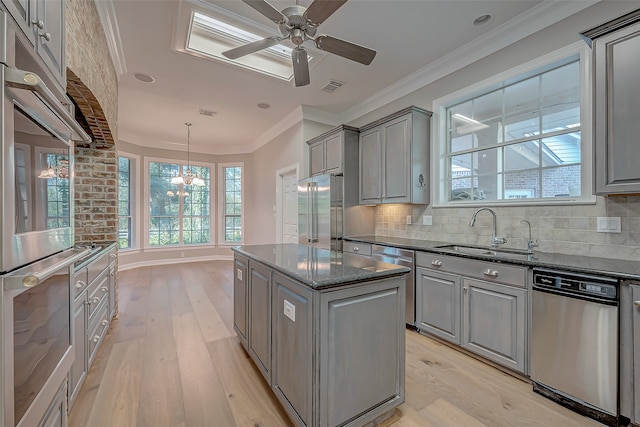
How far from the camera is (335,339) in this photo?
147 cm

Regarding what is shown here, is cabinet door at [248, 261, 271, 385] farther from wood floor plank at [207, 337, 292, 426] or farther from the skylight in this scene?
the skylight

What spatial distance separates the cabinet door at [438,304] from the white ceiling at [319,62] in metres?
2.44

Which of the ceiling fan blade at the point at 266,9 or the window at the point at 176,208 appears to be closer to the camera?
the ceiling fan blade at the point at 266,9

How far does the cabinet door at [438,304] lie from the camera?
2.55 m

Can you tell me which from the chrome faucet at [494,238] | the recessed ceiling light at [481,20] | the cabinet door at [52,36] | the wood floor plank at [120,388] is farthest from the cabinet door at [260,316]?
the recessed ceiling light at [481,20]

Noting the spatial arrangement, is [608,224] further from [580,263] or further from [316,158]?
[316,158]

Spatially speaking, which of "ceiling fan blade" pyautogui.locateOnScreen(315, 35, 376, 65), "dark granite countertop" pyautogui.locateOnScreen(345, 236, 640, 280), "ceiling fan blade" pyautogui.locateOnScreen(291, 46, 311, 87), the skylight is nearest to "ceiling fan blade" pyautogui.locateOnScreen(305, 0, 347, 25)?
"ceiling fan blade" pyautogui.locateOnScreen(315, 35, 376, 65)

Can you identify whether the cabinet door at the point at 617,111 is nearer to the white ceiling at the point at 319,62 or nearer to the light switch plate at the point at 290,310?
the white ceiling at the point at 319,62

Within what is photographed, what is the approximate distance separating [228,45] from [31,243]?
3.20 meters

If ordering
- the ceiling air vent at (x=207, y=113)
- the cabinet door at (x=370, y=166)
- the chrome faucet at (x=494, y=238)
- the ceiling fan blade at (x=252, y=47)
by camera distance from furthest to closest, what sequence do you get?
the ceiling air vent at (x=207, y=113) → the cabinet door at (x=370, y=166) → the chrome faucet at (x=494, y=238) → the ceiling fan blade at (x=252, y=47)

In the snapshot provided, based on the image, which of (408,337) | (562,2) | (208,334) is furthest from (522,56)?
(208,334)

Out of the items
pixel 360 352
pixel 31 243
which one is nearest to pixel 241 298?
pixel 360 352

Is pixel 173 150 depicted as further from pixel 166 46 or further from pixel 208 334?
pixel 208 334

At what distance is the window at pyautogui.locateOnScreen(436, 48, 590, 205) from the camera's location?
2.49 meters
